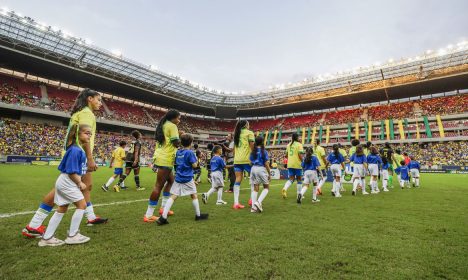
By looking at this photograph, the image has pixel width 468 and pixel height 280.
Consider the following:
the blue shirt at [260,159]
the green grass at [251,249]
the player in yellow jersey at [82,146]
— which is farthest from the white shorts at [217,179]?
the player in yellow jersey at [82,146]

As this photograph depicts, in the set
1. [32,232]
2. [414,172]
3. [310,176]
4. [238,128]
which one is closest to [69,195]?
[32,232]

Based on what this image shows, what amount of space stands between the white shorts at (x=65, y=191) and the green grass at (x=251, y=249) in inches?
21.9

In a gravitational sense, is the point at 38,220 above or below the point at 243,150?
below

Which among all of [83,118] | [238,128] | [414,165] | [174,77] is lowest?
[414,165]

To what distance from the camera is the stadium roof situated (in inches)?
1121

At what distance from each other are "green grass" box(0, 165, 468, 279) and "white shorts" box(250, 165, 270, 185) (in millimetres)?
978

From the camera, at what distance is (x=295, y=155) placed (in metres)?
6.81

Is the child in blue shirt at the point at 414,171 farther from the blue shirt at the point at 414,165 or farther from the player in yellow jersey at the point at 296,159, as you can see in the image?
the player in yellow jersey at the point at 296,159

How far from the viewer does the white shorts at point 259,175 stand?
5.51 metres

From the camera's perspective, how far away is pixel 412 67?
35188 mm

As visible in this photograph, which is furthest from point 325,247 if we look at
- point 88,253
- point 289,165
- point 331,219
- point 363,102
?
point 363,102

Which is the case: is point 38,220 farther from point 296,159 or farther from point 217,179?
point 296,159

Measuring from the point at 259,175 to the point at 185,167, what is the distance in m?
1.84

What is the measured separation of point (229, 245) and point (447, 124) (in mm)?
46145
